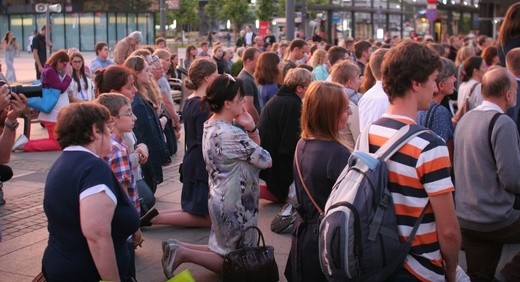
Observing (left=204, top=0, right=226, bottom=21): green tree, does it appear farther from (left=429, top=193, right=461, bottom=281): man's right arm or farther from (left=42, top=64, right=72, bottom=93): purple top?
(left=429, top=193, right=461, bottom=281): man's right arm

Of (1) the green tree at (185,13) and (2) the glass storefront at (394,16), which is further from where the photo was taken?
(1) the green tree at (185,13)

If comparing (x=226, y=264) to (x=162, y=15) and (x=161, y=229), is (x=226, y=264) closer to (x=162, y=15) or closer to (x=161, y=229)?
(x=161, y=229)

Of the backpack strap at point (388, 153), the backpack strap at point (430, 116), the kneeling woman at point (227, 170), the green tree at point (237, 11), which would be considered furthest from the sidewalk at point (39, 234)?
the green tree at point (237, 11)

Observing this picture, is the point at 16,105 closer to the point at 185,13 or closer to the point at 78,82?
the point at 78,82

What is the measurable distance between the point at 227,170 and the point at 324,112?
4.20ft

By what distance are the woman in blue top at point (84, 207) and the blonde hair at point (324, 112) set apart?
1290 mm

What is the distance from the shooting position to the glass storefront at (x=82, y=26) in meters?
49.5

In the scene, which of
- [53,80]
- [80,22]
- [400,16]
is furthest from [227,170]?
[400,16]

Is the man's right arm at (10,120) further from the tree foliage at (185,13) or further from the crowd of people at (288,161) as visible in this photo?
the tree foliage at (185,13)

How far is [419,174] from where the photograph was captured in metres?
3.58

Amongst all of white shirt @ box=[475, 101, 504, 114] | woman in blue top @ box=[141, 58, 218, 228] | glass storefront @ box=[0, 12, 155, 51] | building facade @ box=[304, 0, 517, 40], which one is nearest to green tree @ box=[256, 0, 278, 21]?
building facade @ box=[304, 0, 517, 40]

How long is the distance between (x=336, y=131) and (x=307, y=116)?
8.6 inches

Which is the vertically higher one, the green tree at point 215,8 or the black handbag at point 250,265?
the green tree at point 215,8

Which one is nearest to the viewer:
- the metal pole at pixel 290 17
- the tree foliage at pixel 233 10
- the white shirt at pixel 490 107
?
the white shirt at pixel 490 107
